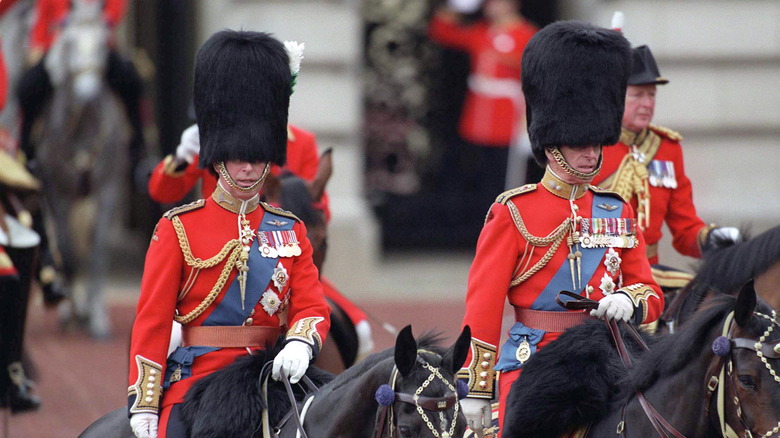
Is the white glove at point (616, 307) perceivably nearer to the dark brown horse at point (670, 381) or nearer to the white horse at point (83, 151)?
the dark brown horse at point (670, 381)

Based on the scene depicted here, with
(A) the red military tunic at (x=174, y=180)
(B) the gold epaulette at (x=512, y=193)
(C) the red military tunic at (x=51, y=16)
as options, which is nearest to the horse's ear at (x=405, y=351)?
(B) the gold epaulette at (x=512, y=193)

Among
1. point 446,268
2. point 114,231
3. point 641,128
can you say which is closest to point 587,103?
point 641,128

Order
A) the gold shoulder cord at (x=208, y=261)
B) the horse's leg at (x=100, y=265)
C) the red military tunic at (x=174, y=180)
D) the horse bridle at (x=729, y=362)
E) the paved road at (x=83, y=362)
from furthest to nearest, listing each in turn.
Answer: the horse's leg at (x=100, y=265) < the paved road at (x=83, y=362) < the red military tunic at (x=174, y=180) < the gold shoulder cord at (x=208, y=261) < the horse bridle at (x=729, y=362)

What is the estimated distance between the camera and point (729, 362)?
3.71 meters

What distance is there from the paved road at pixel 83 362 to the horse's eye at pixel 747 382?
2712 mm

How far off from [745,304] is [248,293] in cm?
152

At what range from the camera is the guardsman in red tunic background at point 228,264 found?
4.25 metres

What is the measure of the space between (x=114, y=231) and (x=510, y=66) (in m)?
5.12

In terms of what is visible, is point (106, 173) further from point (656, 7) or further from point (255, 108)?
point (255, 108)

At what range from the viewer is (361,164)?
1211 cm

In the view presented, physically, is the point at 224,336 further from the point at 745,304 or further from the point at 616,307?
the point at 745,304

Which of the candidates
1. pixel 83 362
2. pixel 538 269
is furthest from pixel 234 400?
pixel 83 362

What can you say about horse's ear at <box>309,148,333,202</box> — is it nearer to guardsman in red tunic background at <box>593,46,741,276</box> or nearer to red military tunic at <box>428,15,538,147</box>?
guardsman in red tunic background at <box>593,46,741,276</box>

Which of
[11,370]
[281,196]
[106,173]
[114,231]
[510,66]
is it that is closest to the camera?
[281,196]
